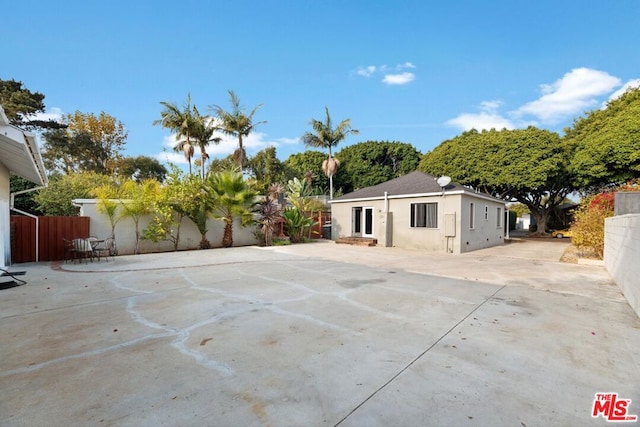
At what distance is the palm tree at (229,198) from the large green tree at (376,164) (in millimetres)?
24656

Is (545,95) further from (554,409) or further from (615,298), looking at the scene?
(554,409)

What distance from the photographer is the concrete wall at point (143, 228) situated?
11422 mm

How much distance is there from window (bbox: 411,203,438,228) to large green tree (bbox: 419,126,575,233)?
13.0 m

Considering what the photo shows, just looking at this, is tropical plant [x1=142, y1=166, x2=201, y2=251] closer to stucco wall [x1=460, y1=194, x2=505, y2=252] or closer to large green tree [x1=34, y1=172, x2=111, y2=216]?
large green tree [x1=34, y1=172, x2=111, y2=216]

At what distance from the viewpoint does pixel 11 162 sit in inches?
336

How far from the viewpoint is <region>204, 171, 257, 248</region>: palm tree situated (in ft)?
46.4

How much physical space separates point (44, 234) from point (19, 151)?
14.3 feet

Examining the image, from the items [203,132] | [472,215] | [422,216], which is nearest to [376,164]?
[203,132]

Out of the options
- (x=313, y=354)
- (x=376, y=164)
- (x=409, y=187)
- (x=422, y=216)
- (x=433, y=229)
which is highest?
(x=376, y=164)

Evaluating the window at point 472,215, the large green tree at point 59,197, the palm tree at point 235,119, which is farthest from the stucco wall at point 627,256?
the palm tree at point 235,119

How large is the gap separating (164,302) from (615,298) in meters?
8.15

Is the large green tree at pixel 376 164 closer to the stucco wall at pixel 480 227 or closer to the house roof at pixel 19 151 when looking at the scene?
the stucco wall at pixel 480 227

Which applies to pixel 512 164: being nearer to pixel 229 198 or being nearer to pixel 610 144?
pixel 610 144

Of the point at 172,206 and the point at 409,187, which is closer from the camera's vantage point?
the point at 172,206
